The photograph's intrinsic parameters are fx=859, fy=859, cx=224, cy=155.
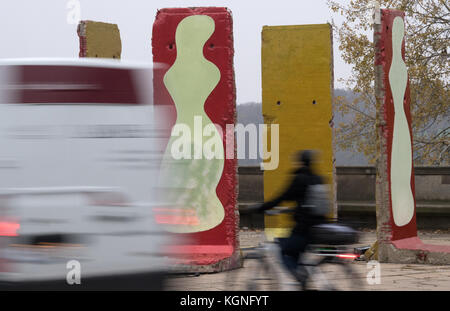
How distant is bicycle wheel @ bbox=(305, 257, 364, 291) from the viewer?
6.68 metres

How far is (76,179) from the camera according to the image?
5855mm

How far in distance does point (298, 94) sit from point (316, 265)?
596cm

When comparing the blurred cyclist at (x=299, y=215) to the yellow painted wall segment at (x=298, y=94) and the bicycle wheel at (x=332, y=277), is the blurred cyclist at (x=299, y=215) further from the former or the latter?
the yellow painted wall segment at (x=298, y=94)

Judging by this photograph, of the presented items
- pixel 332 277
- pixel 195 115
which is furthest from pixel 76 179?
pixel 195 115

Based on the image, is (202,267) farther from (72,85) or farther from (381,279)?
(72,85)

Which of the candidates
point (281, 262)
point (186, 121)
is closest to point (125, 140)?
point (281, 262)

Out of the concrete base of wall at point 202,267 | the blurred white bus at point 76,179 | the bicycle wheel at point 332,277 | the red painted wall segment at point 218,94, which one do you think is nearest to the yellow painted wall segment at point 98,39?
the red painted wall segment at point 218,94

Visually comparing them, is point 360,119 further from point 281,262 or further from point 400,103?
point 281,262

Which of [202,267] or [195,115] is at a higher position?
[195,115]

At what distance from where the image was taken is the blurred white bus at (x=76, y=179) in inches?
223

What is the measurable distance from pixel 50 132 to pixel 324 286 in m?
2.43

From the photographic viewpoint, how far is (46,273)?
566 cm

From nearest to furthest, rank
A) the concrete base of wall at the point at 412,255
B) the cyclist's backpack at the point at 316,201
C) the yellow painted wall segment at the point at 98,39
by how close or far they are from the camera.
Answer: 1. the cyclist's backpack at the point at 316,201
2. the concrete base of wall at the point at 412,255
3. the yellow painted wall segment at the point at 98,39

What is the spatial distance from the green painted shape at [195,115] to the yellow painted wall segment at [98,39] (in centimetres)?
289
